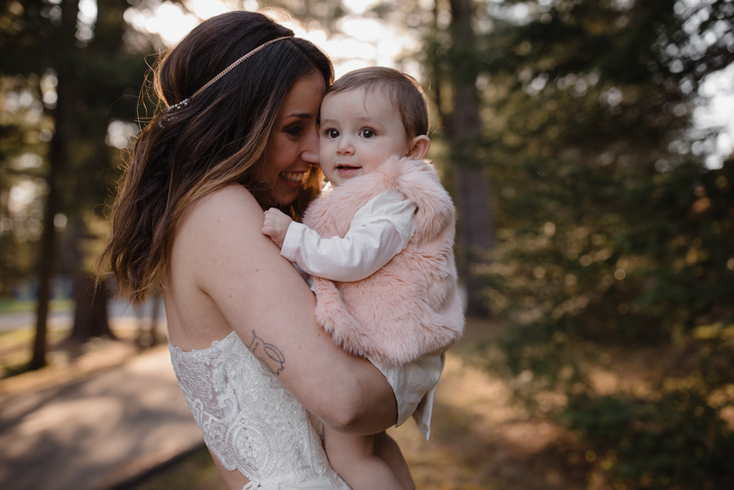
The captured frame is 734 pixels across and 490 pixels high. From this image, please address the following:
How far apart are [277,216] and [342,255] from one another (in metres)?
0.21

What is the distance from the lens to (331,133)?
5.66 feet

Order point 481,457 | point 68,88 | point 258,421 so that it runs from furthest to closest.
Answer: point 68,88, point 481,457, point 258,421

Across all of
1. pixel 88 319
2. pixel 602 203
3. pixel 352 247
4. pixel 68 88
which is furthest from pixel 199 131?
pixel 88 319

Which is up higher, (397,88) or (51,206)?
(397,88)

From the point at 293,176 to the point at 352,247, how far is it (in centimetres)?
50

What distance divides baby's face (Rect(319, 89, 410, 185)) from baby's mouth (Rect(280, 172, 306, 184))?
0.10 m

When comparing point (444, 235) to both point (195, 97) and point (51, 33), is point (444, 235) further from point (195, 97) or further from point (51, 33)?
point (51, 33)

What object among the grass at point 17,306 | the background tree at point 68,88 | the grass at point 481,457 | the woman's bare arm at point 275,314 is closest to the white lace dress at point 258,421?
the woman's bare arm at point 275,314

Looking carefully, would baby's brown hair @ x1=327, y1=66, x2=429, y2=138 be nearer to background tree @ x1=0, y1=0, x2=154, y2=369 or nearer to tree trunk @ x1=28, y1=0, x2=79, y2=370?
background tree @ x1=0, y1=0, x2=154, y2=369

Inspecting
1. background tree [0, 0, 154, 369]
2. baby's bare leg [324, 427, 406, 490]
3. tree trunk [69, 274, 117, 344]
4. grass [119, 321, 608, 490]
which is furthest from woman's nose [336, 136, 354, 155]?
tree trunk [69, 274, 117, 344]

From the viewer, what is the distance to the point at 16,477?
15.0 ft

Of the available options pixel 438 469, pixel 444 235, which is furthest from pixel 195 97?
pixel 438 469

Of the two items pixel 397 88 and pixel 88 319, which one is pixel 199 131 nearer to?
pixel 397 88

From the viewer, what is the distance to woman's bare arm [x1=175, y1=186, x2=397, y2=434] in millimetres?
1161
